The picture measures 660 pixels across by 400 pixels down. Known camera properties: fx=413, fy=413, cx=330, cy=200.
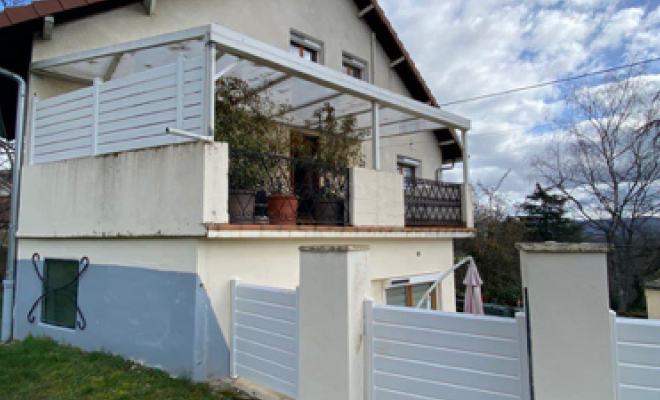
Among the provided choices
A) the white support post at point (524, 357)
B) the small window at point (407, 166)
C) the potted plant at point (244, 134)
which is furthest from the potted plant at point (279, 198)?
the small window at point (407, 166)

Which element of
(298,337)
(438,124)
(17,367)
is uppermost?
(438,124)

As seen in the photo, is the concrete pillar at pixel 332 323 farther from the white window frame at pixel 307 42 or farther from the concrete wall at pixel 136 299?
the white window frame at pixel 307 42

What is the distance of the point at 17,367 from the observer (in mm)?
5527

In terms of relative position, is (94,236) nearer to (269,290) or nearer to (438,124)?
(269,290)

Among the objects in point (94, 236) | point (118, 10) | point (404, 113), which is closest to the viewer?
point (94, 236)

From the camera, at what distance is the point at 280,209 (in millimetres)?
6363

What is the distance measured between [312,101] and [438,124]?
3.22m

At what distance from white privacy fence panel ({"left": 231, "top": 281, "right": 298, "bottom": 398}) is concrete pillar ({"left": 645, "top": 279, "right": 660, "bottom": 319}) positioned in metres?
4.61

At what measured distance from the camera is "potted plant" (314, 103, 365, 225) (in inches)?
289

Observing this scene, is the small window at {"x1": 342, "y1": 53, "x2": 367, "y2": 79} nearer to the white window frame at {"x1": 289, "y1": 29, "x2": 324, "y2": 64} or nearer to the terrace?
the white window frame at {"x1": 289, "y1": 29, "x2": 324, "y2": 64}

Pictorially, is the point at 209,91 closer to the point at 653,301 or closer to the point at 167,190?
the point at 167,190

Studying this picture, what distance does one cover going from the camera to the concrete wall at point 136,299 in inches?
209

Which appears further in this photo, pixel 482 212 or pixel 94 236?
pixel 482 212

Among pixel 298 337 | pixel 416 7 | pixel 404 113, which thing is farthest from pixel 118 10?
pixel 416 7
